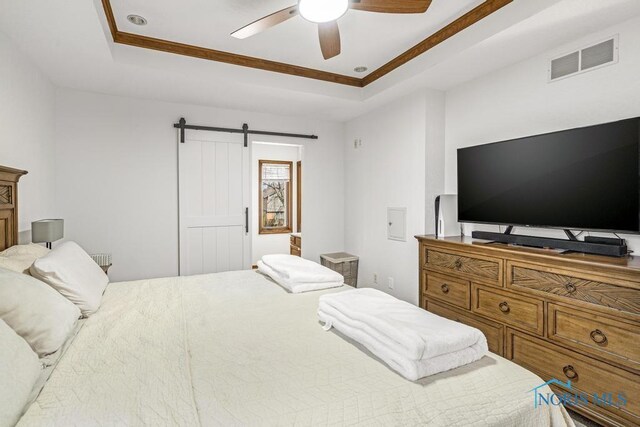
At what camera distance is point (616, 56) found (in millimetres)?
2082

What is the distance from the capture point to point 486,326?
2.45m

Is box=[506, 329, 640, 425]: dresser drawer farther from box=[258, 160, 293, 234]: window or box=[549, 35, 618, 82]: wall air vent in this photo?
box=[258, 160, 293, 234]: window

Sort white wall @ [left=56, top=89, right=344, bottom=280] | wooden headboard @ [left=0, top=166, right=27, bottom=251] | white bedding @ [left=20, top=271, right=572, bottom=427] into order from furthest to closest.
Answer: white wall @ [left=56, top=89, right=344, bottom=280], wooden headboard @ [left=0, top=166, right=27, bottom=251], white bedding @ [left=20, top=271, right=572, bottom=427]

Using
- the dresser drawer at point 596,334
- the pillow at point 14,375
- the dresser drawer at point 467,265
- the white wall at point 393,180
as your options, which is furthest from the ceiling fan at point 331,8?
the dresser drawer at point 596,334

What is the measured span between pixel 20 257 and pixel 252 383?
1.63 metres

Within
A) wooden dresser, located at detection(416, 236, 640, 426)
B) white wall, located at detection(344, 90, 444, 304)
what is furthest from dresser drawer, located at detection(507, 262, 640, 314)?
white wall, located at detection(344, 90, 444, 304)

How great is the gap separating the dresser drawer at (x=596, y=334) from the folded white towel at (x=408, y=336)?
3.28 ft

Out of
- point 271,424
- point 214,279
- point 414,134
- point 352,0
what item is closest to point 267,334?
point 271,424

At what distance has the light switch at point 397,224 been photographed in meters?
3.55

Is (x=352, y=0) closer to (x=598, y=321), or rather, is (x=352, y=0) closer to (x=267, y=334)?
(x=267, y=334)

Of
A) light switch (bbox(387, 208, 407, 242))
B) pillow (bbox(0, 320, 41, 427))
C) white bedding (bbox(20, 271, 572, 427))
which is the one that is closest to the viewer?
pillow (bbox(0, 320, 41, 427))

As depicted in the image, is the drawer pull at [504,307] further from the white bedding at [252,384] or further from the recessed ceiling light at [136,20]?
the recessed ceiling light at [136,20]

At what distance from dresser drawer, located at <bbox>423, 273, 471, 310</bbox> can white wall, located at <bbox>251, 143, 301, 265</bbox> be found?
3.56 m

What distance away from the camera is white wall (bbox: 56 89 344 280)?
3301 millimetres
